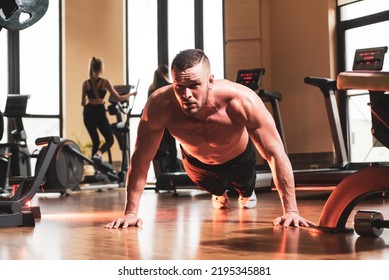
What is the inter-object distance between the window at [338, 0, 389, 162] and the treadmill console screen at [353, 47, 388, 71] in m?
1.74

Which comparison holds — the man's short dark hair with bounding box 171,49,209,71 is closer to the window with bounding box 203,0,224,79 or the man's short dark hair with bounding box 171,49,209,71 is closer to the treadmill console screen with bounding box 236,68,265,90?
the treadmill console screen with bounding box 236,68,265,90

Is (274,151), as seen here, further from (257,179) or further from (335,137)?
(335,137)

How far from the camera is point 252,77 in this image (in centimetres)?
540

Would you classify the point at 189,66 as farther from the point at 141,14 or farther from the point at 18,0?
the point at 141,14

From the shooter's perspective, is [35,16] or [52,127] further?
[52,127]

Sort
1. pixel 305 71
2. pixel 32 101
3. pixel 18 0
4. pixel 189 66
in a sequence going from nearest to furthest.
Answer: pixel 189 66 → pixel 18 0 → pixel 305 71 → pixel 32 101

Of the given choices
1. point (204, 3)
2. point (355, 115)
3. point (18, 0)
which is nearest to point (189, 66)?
point (18, 0)

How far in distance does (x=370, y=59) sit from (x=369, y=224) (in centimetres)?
262

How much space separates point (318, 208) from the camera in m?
3.28

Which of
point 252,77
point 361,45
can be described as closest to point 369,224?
point 252,77

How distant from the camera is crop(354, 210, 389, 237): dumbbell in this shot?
1851mm

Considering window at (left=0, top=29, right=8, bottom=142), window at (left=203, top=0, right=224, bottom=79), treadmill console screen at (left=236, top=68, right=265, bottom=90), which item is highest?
window at (left=203, top=0, right=224, bottom=79)

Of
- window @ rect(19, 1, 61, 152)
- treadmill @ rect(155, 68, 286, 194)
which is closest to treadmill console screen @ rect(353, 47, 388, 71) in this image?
treadmill @ rect(155, 68, 286, 194)
